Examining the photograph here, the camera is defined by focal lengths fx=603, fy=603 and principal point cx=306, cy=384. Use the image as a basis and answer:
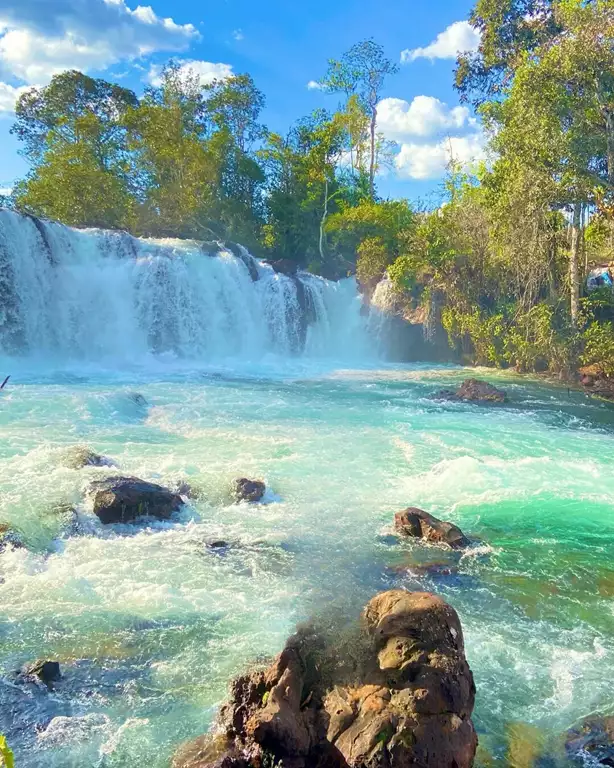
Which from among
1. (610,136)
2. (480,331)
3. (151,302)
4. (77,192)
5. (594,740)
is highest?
(77,192)

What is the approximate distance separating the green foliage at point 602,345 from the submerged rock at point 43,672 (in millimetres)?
16831

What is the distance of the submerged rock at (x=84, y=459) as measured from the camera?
372 inches

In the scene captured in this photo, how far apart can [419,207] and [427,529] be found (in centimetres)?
2506

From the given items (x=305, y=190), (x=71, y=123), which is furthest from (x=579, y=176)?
(x=71, y=123)

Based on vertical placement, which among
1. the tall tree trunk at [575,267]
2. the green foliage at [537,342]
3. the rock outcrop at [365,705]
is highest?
the tall tree trunk at [575,267]

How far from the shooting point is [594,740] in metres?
4.27

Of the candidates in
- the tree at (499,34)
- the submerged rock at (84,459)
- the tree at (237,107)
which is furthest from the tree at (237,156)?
the submerged rock at (84,459)

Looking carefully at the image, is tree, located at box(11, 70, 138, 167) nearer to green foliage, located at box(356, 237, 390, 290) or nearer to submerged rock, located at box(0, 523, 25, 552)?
green foliage, located at box(356, 237, 390, 290)

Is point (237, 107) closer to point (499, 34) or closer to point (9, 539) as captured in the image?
point (499, 34)

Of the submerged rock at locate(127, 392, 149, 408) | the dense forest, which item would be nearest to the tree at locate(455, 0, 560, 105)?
the dense forest

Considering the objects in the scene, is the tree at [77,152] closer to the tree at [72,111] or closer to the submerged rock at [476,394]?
the tree at [72,111]

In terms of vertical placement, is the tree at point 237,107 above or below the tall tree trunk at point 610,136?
above

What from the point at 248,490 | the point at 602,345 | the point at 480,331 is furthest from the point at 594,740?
the point at 480,331

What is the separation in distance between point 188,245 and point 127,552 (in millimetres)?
19040
